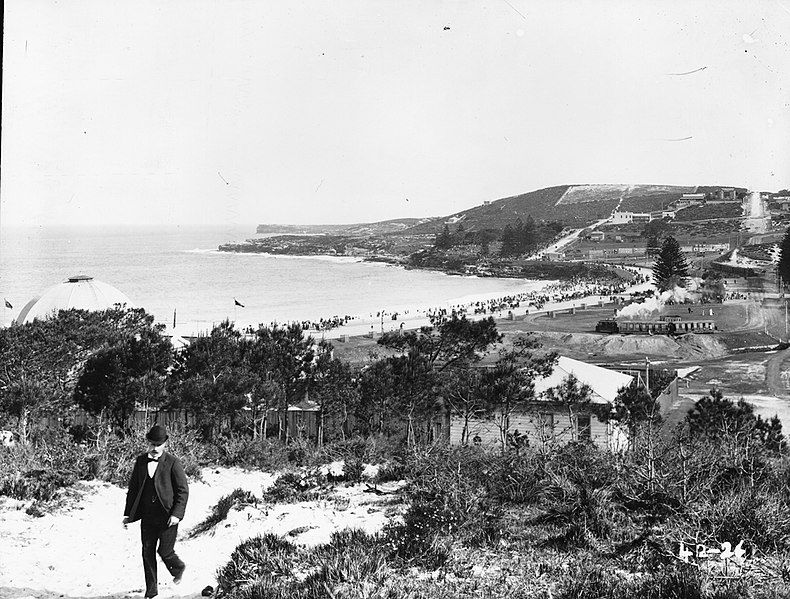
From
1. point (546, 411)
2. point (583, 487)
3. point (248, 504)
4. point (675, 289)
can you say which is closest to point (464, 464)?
point (583, 487)

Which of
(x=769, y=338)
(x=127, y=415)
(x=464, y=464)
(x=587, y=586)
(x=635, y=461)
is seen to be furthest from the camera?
(x=769, y=338)

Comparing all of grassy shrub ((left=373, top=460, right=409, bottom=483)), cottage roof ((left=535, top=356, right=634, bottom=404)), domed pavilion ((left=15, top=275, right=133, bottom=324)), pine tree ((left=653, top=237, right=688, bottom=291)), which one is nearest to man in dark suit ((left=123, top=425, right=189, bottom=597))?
grassy shrub ((left=373, top=460, right=409, bottom=483))

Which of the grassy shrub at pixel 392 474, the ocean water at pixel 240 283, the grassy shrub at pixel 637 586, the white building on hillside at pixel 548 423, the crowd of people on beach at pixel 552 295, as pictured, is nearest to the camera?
the grassy shrub at pixel 637 586

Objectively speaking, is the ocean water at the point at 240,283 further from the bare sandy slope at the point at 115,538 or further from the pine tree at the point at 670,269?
the bare sandy slope at the point at 115,538

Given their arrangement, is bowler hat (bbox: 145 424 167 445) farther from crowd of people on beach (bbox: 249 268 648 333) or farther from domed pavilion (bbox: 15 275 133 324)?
Answer: domed pavilion (bbox: 15 275 133 324)

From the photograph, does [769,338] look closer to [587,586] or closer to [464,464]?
[464,464]

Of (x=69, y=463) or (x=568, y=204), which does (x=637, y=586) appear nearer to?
(x=69, y=463)

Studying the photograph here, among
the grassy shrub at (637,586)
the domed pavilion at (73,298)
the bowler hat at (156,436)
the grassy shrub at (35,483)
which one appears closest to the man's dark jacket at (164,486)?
the bowler hat at (156,436)
